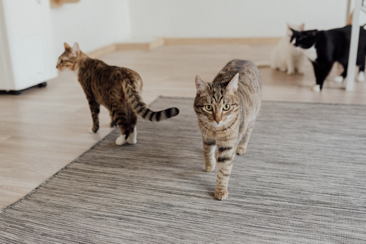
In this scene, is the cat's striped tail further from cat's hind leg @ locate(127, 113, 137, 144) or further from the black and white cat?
the black and white cat

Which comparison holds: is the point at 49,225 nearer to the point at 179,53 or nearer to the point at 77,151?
the point at 77,151

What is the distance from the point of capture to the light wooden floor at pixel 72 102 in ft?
6.42

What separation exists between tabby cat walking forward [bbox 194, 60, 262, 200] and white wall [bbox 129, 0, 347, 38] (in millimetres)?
3043

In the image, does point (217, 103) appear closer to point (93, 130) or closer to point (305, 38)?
point (93, 130)

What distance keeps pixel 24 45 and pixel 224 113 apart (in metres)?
2.20

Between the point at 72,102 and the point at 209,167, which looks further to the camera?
the point at 72,102

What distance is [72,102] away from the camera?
2.90 m

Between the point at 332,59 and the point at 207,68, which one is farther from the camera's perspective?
the point at 207,68

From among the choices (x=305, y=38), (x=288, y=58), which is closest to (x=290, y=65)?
(x=288, y=58)

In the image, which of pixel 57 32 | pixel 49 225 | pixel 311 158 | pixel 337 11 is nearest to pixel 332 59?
pixel 311 158

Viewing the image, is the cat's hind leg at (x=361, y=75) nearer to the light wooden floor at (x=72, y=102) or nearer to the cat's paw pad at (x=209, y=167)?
the light wooden floor at (x=72, y=102)

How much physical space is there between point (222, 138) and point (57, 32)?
9.16 feet

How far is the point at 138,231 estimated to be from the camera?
4.63 feet

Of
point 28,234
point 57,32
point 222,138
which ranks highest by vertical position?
point 57,32
